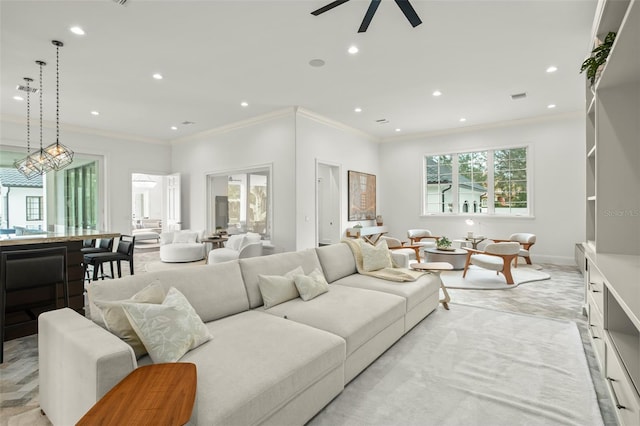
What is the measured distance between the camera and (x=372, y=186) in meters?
8.46

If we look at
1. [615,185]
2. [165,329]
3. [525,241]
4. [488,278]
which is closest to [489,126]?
[525,241]

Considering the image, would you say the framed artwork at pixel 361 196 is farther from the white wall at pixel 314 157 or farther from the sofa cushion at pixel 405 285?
the sofa cushion at pixel 405 285

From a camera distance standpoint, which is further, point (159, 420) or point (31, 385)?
point (31, 385)

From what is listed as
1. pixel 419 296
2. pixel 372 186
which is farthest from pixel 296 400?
pixel 372 186

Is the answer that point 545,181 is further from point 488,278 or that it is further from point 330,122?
point 330,122

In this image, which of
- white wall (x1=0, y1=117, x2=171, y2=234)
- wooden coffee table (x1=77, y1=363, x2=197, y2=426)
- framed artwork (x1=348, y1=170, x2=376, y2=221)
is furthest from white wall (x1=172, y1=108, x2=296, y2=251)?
wooden coffee table (x1=77, y1=363, x2=197, y2=426)

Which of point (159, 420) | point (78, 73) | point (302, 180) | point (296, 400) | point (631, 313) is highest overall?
point (78, 73)

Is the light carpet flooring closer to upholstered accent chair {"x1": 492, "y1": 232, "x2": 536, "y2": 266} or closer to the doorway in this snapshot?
upholstered accent chair {"x1": 492, "y1": 232, "x2": 536, "y2": 266}

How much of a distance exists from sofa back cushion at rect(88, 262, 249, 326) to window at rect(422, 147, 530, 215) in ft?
21.8

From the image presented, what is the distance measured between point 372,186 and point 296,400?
7.15 m

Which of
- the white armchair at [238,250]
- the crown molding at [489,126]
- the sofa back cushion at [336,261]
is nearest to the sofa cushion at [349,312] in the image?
the sofa back cushion at [336,261]

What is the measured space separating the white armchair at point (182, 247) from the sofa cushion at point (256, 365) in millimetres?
5438

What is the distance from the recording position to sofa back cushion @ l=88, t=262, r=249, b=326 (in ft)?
6.12

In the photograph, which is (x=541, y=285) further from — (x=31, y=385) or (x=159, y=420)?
(x=31, y=385)
